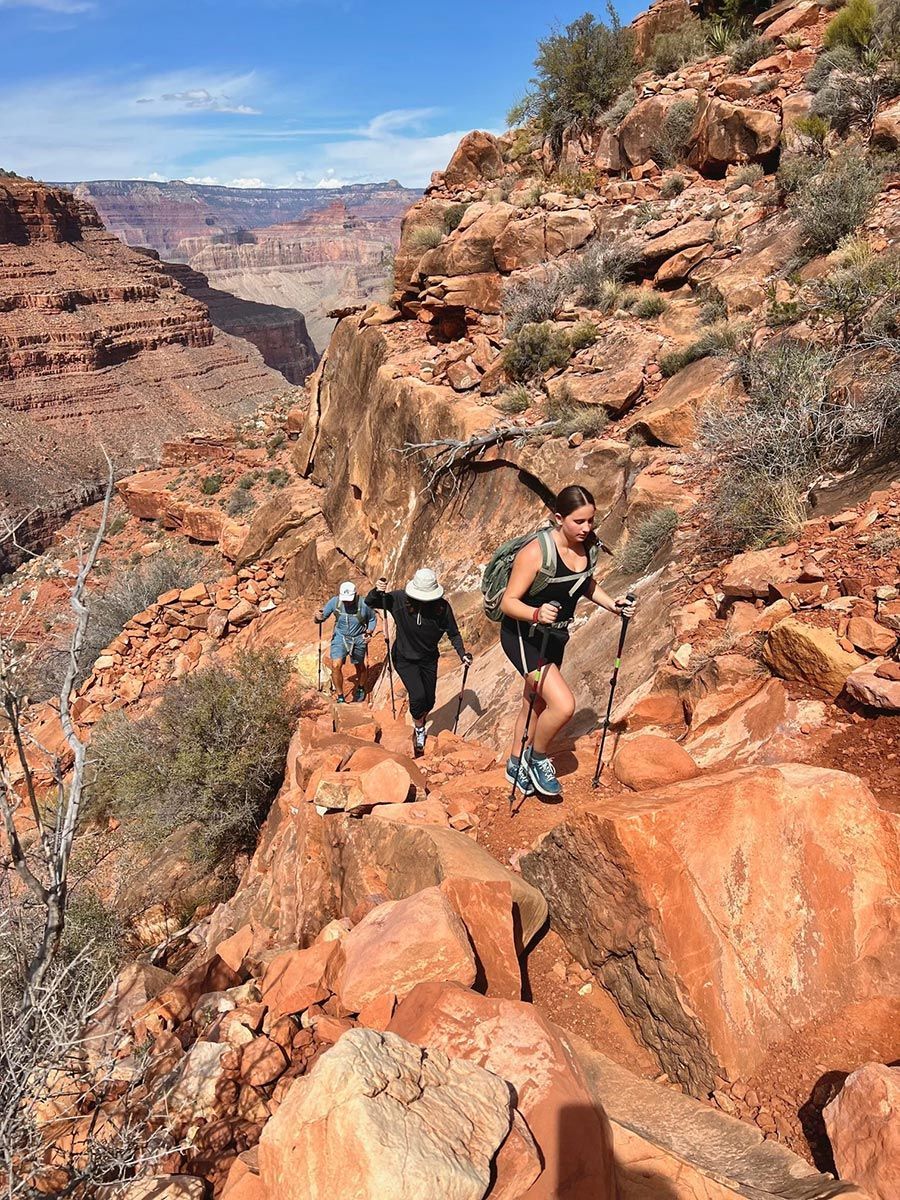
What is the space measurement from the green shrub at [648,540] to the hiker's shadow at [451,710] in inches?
70.2

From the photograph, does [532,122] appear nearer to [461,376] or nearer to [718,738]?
[461,376]

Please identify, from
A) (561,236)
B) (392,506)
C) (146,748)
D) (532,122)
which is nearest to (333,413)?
(392,506)

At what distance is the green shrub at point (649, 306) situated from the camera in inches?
344

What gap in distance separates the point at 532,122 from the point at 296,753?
14.8 m

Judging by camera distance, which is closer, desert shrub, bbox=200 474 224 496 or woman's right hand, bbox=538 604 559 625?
→ woman's right hand, bbox=538 604 559 625

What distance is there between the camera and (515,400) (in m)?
8.84

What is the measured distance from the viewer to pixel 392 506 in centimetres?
1088

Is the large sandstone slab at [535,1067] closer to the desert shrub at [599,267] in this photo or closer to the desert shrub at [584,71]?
the desert shrub at [599,267]

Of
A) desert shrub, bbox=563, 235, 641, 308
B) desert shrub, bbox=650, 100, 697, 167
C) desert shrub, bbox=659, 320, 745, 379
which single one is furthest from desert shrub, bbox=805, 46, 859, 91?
desert shrub, bbox=659, 320, 745, 379

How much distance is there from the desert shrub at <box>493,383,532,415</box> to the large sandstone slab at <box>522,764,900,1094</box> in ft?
22.6

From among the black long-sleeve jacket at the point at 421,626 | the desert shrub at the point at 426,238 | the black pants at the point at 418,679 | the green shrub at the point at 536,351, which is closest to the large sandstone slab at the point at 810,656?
the black long-sleeve jacket at the point at 421,626

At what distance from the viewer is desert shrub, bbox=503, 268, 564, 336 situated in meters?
9.86

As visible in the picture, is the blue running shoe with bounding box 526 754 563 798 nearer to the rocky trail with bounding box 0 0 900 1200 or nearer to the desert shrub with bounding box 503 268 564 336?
the rocky trail with bounding box 0 0 900 1200

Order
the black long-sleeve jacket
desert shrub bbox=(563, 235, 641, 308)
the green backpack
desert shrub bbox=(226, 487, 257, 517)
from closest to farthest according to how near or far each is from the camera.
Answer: the green backpack → the black long-sleeve jacket → desert shrub bbox=(563, 235, 641, 308) → desert shrub bbox=(226, 487, 257, 517)
